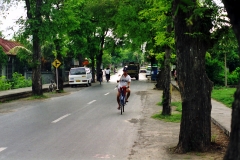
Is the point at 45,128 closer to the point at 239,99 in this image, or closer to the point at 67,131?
the point at 67,131

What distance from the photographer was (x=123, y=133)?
33.3ft

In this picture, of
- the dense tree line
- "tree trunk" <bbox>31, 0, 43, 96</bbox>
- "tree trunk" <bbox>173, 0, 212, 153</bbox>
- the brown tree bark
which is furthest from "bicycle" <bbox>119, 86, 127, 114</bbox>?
"tree trunk" <bbox>31, 0, 43, 96</bbox>

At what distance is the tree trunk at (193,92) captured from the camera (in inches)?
310

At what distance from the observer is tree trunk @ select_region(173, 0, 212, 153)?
787cm

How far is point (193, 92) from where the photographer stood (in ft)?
26.0

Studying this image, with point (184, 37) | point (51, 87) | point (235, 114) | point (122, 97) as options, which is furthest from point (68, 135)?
point (51, 87)

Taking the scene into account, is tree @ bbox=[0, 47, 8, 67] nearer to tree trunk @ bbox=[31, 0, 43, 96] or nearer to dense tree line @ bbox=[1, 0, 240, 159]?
dense tree line @ bbox=[1, 0, 240, 159]

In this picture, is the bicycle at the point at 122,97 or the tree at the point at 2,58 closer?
the bicycle at the point at 122,97

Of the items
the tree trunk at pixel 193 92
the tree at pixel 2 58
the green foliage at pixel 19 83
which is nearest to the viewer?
the tree trunk at pixel 193 92

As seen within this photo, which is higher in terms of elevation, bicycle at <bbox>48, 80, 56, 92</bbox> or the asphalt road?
bicycle at <bbox>48, 80, 56, 92</bbox>

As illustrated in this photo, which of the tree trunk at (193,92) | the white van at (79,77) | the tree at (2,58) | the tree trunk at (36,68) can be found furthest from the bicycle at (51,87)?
the tree trunk at (193,92)

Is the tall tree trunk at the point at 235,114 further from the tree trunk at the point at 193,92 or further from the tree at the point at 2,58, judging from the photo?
the tree at the point at 2,58

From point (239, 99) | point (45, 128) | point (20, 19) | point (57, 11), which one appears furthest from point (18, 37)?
point (239, 99)

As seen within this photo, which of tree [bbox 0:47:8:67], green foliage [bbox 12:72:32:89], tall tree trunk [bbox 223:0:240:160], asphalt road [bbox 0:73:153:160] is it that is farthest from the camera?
tree [bbox 0:47:8:67]
